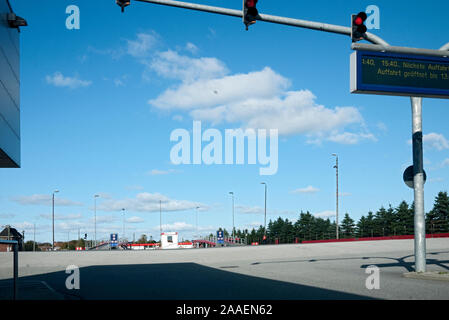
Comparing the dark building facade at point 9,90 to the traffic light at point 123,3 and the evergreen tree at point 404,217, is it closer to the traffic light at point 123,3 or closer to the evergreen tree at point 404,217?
the traffic light at point 123,3

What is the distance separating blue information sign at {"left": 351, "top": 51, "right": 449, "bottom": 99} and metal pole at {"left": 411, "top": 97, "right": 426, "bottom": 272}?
1482 mm

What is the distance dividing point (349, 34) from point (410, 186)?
5.04 meters

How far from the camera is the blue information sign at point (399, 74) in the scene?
12.3 metres

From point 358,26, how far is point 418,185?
5315mm

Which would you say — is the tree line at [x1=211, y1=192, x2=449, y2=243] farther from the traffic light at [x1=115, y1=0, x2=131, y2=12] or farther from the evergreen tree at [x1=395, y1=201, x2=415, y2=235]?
the traffic light at [x1=115, y1=0, x2=131, y2=12]

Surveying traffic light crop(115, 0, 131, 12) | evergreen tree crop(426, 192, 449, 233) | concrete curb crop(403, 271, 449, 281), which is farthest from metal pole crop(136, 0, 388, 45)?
evergreen tree crop(426, 192, 449, 233)

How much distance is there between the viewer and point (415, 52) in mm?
12828

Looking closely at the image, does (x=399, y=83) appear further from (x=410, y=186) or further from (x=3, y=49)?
(x=3, y=49)

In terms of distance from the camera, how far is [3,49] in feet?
54.9

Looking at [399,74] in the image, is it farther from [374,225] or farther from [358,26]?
[374,225]

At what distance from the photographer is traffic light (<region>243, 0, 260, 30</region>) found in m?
11.0

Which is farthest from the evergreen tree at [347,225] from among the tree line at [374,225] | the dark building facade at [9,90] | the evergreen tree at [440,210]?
the dark building facade at [9,90]
